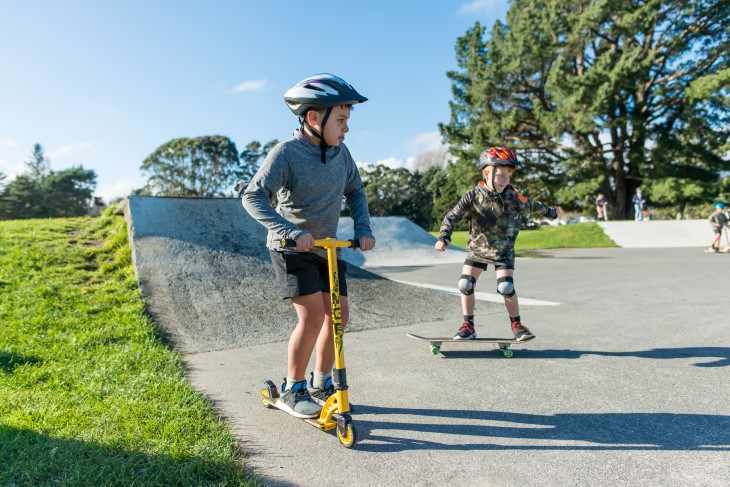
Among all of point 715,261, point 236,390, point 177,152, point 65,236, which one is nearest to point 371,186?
point 177,152

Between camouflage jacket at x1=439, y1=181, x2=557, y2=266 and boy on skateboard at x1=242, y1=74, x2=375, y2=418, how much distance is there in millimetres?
1885

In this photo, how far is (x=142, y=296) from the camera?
19.1ft

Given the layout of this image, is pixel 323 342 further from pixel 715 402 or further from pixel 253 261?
pixel 253 261

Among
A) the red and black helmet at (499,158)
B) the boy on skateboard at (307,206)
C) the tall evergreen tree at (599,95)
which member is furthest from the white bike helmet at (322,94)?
the tall evergreen tree at (599,95)

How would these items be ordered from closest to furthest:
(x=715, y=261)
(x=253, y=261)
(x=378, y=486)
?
1. (x=378, y=486)
2. (x=253, y=261)
3. (x=715, y=261)

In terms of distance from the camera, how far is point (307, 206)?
3.13 m

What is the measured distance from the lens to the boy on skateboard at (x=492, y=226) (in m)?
4.72

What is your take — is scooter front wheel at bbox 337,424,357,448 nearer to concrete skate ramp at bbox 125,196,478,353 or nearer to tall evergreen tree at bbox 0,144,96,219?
concrete skate ramp at bbox 125,196,478,353

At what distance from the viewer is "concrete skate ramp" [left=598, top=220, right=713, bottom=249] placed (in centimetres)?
2032

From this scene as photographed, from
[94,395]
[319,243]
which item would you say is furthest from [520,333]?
[94,395]

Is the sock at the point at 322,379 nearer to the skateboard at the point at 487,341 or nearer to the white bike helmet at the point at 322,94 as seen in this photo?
the skateboard at the point at 487,341

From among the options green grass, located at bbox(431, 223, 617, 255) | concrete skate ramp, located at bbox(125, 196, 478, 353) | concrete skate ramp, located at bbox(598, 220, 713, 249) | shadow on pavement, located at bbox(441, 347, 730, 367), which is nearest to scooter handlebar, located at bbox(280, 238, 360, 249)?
shadow on pavement, located at bbox(441, 347, 730, 367)

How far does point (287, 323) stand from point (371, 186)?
174 feet

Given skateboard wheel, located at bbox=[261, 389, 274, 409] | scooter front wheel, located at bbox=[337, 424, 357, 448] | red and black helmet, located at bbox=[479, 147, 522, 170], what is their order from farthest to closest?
red and black helmet, located at bbox=[479, 147, 522, 170] < skateboard wheel, located at bbox=[261, 389, 274, 409] < scooter front wheel, located at bbox=[337, 424, 357, 448]
